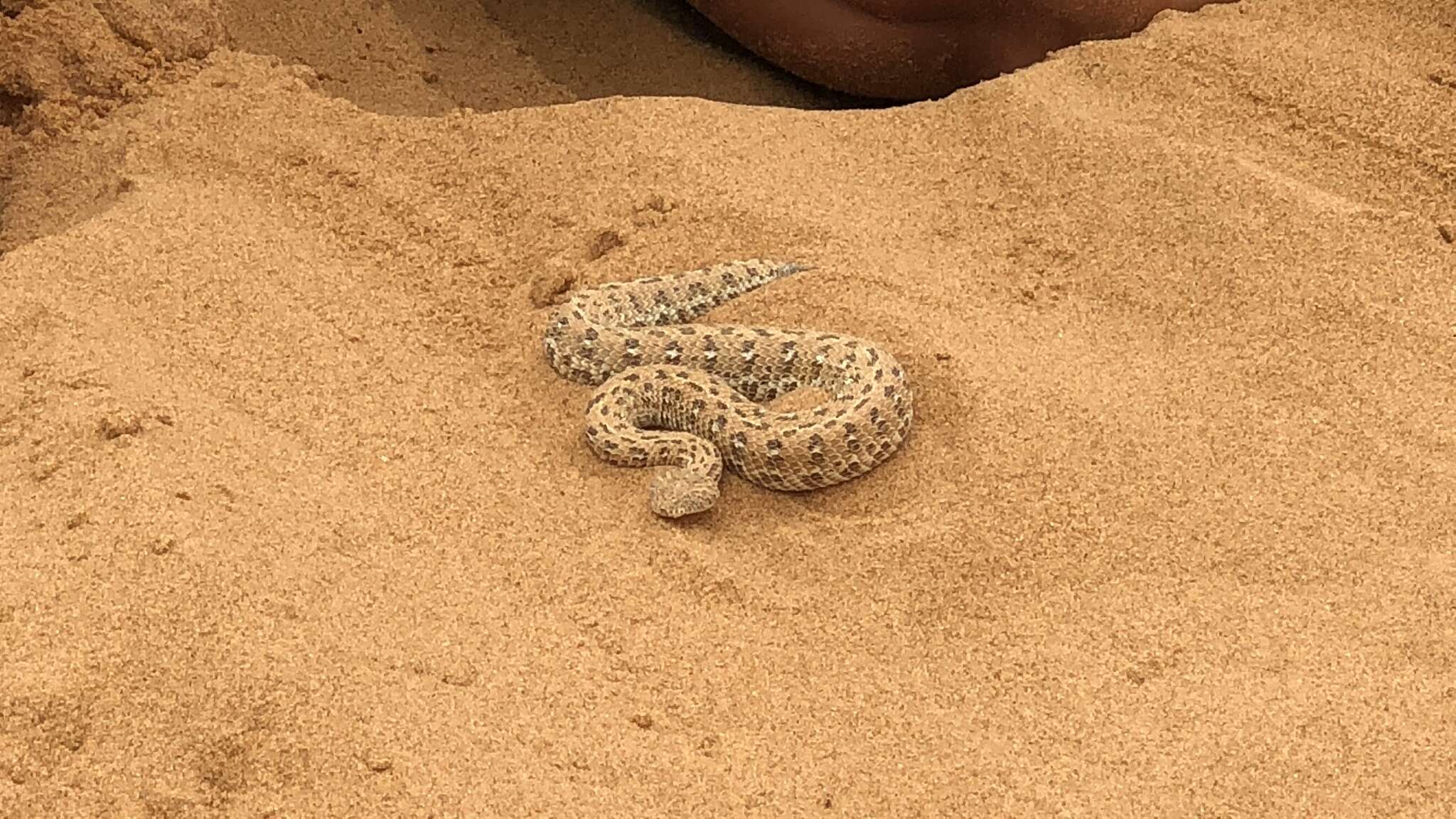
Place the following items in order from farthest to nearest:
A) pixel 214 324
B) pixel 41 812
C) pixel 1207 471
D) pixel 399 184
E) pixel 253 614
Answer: pixel 399 184 → pixel 214 324 → pixel 1207 471 → pixel 253 614 → pixel 41 812

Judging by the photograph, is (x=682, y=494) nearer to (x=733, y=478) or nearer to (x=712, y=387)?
(x=733, y=478)

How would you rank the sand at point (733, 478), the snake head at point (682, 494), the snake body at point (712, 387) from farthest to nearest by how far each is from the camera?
the snake body at point (712, 387)
the snake head at point (682, 494)
the sand at point (733, 478)

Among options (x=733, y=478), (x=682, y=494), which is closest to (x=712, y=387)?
(x=733, y=478)

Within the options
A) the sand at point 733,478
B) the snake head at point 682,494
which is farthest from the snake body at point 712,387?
the sand at point 733,478

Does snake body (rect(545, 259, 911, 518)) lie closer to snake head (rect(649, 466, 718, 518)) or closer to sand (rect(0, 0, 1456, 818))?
snake head (rect(649, 466, 718, 518))

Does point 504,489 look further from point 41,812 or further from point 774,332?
point 41,812

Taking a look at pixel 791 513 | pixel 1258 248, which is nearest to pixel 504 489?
pixel 791 513

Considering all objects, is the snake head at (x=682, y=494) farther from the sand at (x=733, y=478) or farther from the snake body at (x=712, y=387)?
the sand at (x=733, y=478)

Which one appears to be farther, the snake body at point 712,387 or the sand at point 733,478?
the snake body at point 712,387
